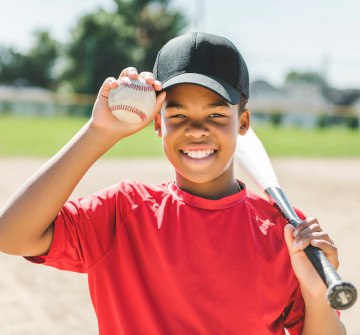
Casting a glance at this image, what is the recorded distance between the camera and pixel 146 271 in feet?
4.81

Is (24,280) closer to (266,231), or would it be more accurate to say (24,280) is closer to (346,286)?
(266,231)

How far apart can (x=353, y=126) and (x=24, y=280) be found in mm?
33316

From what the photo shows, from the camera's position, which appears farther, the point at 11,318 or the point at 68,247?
the point at 11,318

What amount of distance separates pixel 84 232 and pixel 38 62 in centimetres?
5318

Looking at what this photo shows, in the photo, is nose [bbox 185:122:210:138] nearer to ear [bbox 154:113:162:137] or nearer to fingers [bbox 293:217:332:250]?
ear [bbox 154:113:162:137]

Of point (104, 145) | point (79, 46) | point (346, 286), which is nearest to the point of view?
point (346, 286)

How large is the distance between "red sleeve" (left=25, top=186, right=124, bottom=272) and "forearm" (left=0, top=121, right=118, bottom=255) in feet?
0.16

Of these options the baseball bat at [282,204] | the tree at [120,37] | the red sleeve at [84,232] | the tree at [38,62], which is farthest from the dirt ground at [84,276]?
the tree at [38,62]

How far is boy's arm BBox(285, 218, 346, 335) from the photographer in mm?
1424

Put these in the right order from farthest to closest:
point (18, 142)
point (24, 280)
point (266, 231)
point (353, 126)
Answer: point (353, 126) → point (18, 142) → point (24, 280) → point (266, 231)

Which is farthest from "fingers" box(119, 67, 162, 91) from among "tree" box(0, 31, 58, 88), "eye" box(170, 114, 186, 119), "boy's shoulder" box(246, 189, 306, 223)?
"tree" box(0, 31, 58, 88)

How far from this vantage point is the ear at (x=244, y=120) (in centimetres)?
175

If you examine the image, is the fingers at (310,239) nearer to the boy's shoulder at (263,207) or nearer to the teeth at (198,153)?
the boy's shoulder at (263,207)

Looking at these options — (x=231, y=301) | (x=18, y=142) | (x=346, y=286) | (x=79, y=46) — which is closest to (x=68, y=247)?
(x=231, y=301)
